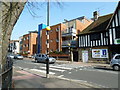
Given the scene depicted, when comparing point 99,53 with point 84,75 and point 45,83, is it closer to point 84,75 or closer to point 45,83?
point 84,75

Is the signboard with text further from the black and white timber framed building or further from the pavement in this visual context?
the pavement

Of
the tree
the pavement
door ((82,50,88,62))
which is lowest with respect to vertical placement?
the pavement

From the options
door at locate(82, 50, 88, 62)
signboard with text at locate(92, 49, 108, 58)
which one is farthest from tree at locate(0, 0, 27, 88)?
door at locate(82, 50, 88, 62)

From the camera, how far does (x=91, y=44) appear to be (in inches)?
908

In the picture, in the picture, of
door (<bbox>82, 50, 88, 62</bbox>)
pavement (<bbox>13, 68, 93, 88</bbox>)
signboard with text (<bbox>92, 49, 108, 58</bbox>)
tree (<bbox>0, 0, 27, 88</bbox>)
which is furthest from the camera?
door (<bbox>82, 50, 88, 62</bbox>)

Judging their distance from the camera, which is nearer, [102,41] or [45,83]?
[45,83]

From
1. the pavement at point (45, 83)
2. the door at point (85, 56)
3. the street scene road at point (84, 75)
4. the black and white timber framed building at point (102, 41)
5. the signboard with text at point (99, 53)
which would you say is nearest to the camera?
the pavement at point (45, 83)

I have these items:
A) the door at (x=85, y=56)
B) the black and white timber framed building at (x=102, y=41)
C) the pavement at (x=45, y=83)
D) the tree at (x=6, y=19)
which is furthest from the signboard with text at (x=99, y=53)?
the tree at (x=6, y=19)

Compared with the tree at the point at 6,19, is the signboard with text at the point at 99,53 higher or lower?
lower

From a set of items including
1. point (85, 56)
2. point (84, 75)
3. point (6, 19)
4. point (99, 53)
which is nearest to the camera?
point (6, 19)

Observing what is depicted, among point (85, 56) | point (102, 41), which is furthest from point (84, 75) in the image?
point (85, 56)

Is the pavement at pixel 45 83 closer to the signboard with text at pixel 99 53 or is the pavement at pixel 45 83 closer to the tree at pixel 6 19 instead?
the tree at pixel 6 19

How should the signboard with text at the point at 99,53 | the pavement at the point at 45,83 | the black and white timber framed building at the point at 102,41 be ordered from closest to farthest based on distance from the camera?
1. the pavement at the point at 45,83
2. the black and white timber framed building at the point at 102,41
3. the signboard with text at the point at 99,53

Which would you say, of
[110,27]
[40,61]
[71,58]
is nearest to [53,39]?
[71,58]
